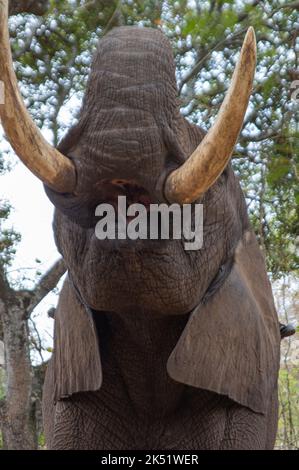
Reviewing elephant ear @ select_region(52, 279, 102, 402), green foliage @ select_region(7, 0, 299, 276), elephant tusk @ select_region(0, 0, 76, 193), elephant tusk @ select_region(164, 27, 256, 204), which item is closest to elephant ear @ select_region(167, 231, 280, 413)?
elephant ear @ select_region(52, 279, 102, 402)

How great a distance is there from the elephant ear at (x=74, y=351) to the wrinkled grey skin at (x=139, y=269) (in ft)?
0.17

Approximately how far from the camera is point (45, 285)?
21.6ft

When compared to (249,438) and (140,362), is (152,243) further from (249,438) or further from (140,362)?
(249,438)

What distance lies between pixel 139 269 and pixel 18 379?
4.32m

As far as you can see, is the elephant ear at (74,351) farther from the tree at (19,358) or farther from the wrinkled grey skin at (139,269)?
the tree at (19,358)

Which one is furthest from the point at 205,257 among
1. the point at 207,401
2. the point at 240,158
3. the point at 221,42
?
the point at 240,158

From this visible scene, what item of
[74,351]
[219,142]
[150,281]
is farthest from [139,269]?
[74,351]

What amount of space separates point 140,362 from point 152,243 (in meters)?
0.53

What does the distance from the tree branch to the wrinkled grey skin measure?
3.51 meters

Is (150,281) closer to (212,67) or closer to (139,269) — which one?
(139,269)

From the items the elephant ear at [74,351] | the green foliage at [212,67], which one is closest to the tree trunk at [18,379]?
the green foliage at [212,67]

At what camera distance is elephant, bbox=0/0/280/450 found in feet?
7.25

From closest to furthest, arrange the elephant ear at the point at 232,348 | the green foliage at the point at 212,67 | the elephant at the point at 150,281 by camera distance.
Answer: the elephant at the point at 150,281
the elephant ear at the point at 232,348
the green foliage at the point at 212,67

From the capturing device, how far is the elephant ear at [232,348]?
8.42ft
